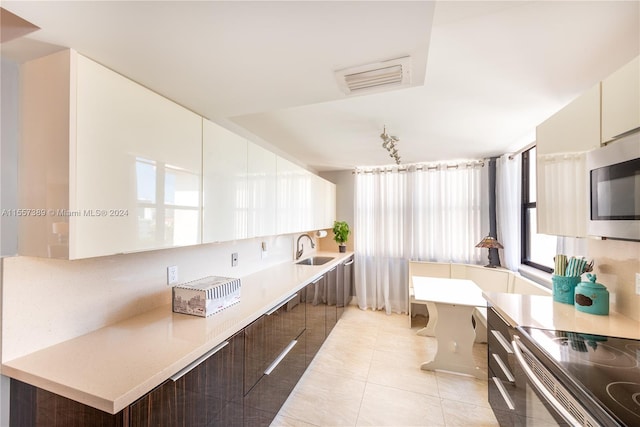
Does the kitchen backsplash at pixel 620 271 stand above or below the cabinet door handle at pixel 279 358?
above

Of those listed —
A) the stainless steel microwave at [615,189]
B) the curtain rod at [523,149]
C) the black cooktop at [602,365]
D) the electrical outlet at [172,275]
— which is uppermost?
the curtain rod at [523,149]

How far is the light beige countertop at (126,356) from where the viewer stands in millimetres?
841

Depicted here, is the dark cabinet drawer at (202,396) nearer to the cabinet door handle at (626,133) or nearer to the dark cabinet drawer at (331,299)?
the dark cabinet drawer at (331,299)

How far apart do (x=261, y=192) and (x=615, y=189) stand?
6.85 ft

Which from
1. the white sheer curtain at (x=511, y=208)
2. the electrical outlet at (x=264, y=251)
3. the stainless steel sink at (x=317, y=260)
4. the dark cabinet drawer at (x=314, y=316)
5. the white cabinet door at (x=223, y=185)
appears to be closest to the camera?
the white cabinet door at (x=223, y=185)

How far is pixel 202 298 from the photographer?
1.43 m

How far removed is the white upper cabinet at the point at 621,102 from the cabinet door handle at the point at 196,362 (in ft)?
6.87

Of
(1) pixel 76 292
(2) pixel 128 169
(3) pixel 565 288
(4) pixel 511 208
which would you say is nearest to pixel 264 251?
(1) pixel 76 292

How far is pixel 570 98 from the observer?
1.77 metres

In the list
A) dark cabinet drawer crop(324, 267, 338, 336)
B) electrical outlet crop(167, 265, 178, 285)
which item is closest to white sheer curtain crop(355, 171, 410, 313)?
dark cabinet drawer crop(324, 267, 338, 336)

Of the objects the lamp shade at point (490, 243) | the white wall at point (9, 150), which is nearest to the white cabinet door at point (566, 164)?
the lamp shade at point (490, 243)

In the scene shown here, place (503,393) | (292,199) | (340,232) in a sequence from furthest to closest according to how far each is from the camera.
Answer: (340,232)
(292,199)
(503,393)

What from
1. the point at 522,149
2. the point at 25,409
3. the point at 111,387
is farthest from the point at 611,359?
the point at 522,149

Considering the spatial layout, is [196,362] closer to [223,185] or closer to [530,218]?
[223,185]
